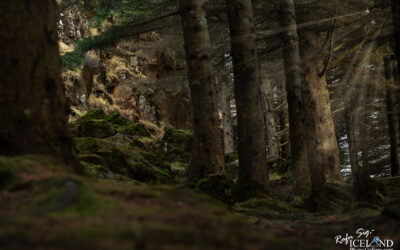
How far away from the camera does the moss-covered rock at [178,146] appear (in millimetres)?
14431

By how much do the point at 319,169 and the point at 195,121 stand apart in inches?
111

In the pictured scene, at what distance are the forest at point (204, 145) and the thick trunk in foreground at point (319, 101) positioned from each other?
0.05 m

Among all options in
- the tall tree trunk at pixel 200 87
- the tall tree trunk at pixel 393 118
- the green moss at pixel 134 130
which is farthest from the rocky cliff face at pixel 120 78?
the tall tree trunk at pixel 200 87

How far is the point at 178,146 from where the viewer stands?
14703 millimetres

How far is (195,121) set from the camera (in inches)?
288

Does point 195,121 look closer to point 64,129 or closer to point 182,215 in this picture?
point 64,129

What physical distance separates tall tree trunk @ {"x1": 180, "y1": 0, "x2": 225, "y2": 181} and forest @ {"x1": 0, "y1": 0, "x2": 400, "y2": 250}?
0.02 meters

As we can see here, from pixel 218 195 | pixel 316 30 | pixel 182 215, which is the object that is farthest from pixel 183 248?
pixel 316 30

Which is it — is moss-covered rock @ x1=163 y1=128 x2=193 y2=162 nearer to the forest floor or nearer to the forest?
the forest

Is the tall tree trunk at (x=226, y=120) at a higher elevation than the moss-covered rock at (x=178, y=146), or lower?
higher

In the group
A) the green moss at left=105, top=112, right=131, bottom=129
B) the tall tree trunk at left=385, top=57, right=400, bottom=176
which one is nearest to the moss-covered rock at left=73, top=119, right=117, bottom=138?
the green moss at left=105, top=112, right=131, bottom=129

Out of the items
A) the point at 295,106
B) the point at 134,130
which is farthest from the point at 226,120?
the point at 295,106

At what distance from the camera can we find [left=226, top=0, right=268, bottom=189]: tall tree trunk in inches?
297
